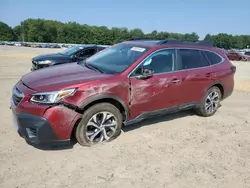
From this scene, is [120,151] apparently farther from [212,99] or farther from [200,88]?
[212,99]

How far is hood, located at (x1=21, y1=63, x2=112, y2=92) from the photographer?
393cm

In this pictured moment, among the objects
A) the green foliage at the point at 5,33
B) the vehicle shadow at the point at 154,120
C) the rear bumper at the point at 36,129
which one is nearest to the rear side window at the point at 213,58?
the vehicle shadow at the point at 154,120

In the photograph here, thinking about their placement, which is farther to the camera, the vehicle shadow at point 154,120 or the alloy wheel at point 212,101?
the alloy wheel at point 212,101

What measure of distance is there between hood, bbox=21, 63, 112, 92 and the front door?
0.61 metres

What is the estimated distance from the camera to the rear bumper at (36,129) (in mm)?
3725

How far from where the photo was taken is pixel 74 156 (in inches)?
157

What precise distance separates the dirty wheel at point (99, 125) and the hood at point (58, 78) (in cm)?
49

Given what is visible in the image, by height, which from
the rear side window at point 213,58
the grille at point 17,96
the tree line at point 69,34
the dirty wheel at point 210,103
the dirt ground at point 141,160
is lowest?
the dirt ground at point 141,160

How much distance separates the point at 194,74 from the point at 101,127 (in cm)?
237

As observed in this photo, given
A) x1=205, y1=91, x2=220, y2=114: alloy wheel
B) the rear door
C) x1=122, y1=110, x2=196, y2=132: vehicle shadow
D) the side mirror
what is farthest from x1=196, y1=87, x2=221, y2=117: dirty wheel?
the side mirror

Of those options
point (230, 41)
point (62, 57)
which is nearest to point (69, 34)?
point (230, 41)

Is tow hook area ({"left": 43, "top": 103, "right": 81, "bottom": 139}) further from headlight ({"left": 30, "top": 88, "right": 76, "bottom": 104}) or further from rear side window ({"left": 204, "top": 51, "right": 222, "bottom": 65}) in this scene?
rear side window ({"left": 204, "top": 51, "right": 222, "bottom": 65})

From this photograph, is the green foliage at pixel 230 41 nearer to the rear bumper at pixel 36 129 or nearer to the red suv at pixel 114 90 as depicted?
the red suv at pixel 114 90

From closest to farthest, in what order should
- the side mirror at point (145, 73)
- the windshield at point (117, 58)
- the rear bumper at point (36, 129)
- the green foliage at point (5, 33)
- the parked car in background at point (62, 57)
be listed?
1. the rear bumper at point (36, 129)
2. the side mirror at point (145, 73)
3. the windshield at point (117, 58)
4. the parked car in background at point (62, 57)
5. the green foliage at point (5, 33)
